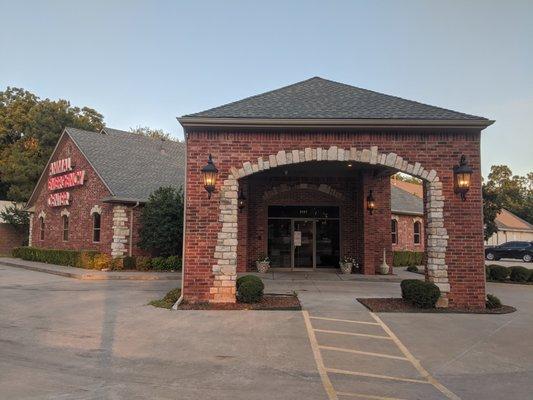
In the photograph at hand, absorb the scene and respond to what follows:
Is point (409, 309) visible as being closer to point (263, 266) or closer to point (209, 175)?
point (209, 175)

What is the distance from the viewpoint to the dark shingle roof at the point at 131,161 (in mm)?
22016

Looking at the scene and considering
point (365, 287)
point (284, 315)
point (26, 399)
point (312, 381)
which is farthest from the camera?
point (365, 287)

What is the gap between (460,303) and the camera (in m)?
11.0

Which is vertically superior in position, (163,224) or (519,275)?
(163,224)

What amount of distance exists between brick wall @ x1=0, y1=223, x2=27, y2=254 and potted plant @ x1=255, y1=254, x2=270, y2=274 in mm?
22749

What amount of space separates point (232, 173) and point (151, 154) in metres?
17.0

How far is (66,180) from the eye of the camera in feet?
80.0

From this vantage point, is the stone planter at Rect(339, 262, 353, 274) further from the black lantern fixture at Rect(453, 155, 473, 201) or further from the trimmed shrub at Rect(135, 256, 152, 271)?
the trimmed shrub at Rect(135, 256, 152, 271)

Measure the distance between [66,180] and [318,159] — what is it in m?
17.6

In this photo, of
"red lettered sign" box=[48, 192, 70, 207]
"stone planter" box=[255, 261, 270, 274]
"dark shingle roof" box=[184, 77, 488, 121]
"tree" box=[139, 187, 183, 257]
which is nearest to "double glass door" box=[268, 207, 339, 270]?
"stone planter" box=[255, 261, 270, 274]

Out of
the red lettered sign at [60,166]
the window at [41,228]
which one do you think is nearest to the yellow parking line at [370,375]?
the red lettered sign at [60,166]

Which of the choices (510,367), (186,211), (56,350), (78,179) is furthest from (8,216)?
(510,367)

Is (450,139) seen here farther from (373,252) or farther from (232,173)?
(373,252)

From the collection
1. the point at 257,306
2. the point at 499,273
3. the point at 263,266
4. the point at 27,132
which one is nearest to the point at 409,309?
the point at 257,306
